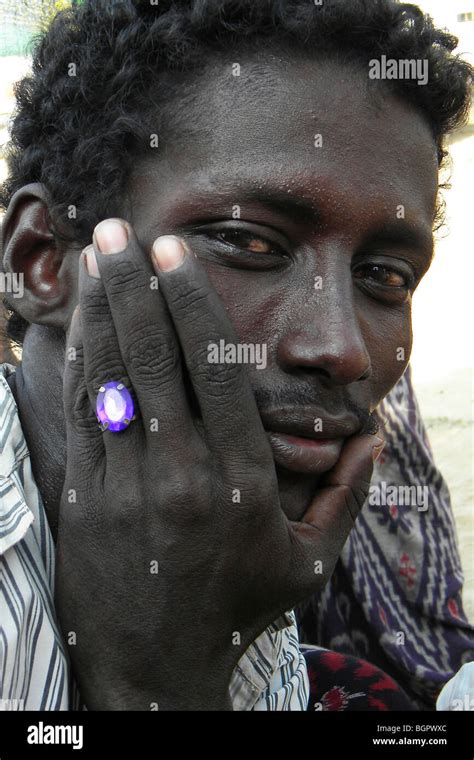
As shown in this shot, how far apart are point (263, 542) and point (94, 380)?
54 cm

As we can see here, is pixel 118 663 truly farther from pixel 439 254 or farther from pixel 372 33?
pixel 439 254

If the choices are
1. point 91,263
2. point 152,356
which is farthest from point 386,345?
point 91,263

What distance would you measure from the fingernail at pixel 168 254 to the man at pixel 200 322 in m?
0.01

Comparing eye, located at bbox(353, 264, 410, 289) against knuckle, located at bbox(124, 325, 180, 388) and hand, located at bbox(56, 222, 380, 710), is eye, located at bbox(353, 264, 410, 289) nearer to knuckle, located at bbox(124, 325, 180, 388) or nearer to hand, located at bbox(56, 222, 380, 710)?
hand, located at bbox(56, 222, 380, 710)

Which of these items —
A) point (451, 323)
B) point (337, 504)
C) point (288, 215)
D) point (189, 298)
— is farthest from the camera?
point (451, 323)

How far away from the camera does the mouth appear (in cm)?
211

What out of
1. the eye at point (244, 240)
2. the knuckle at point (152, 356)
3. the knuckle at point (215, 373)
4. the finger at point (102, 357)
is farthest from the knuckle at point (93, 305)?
the eye at point (244, 240)

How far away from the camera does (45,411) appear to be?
2352 millimetres

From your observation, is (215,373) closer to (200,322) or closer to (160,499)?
(200,322)

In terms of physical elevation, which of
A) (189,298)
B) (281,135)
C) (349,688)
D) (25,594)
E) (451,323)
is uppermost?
(451,323)

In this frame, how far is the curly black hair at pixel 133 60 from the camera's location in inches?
88.7

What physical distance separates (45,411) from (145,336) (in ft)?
1.81

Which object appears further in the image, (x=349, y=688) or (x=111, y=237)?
(x=349, y=688)

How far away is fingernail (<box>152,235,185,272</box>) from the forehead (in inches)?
10.3
